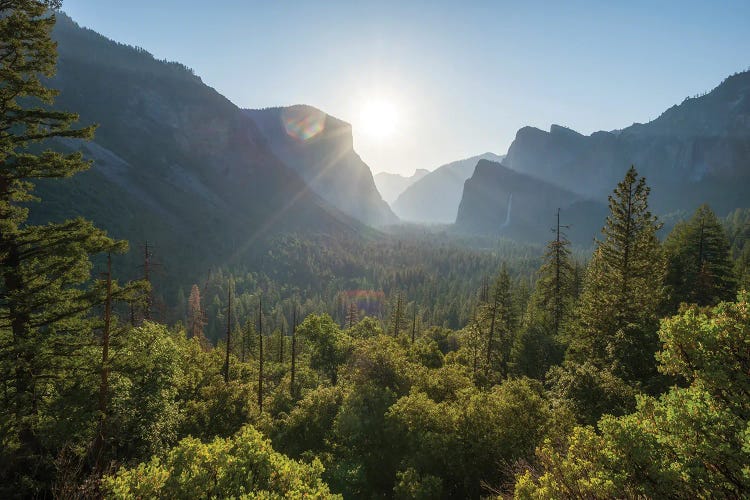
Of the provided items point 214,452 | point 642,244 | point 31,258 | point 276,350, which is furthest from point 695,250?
point 276,350

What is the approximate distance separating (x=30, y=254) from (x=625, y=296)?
96.2 ft

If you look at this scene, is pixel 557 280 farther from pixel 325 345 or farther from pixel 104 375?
pixel 104 375

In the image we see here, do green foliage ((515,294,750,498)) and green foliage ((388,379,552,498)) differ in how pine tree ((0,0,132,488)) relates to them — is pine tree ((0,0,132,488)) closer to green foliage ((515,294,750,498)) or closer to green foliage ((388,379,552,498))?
green foliage ((388,379,552,498))

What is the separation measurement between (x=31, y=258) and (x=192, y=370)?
15.9 m

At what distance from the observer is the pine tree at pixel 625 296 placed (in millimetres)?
19875

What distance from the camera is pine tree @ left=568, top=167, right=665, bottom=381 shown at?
19875mm

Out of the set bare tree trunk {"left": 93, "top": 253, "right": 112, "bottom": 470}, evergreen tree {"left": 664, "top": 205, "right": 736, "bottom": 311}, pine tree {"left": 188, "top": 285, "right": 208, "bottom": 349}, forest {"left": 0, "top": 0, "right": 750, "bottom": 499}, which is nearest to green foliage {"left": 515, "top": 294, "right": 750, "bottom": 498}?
forest {"left": 0, "top": 0, "right": 750, "bottom": 499}

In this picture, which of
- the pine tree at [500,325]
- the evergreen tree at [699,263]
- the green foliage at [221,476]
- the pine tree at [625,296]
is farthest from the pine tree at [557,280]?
the green foliage at [221,476]

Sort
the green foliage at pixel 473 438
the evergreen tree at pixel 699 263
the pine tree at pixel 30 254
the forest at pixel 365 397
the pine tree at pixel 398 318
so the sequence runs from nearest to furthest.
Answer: the forest at pixel 365 397, the pine tree at pixel 30 254, the green foliage at pixel 473 438, the evergreen tree at pixel 699 263, the pine tree at pixel 398 318

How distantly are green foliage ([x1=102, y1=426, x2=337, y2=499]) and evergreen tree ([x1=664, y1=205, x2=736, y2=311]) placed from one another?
32.6m

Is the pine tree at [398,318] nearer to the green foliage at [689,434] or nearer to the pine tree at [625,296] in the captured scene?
the pine tree at [625,296]

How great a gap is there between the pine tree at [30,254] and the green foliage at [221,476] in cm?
529

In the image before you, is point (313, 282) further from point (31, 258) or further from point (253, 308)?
point (31, 258)

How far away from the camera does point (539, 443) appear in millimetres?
16719
